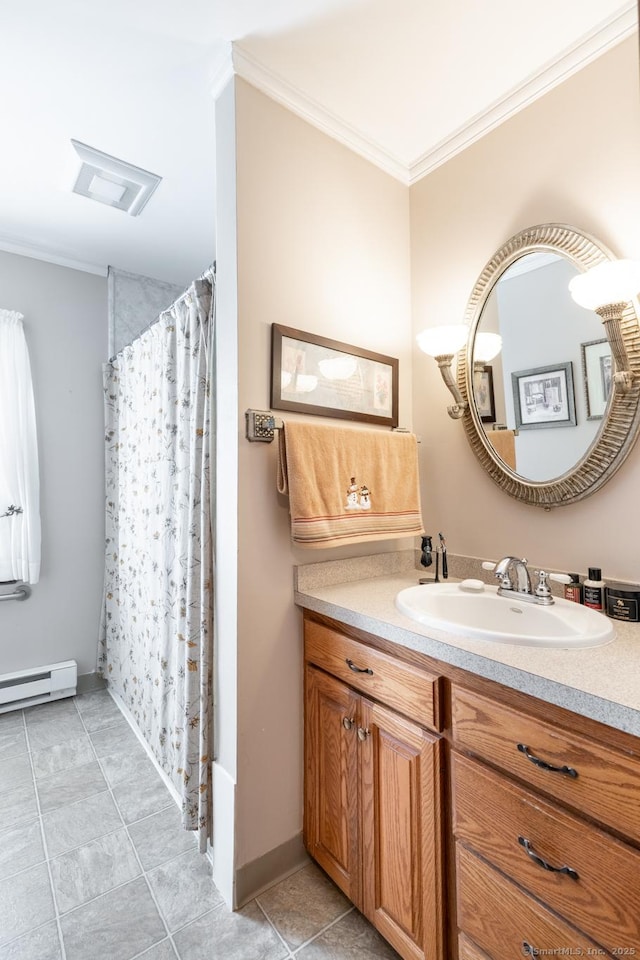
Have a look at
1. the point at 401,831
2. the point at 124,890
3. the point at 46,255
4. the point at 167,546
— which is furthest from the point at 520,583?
the point at 46,255

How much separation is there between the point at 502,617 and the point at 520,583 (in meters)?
0.12

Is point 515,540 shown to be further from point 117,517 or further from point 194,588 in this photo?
point 117,517

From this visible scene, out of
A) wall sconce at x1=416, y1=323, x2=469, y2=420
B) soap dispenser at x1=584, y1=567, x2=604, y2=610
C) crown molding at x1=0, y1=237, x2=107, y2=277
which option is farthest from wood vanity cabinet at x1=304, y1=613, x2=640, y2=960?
crown molding at x1=0, y1=237, x2=107, y2=277

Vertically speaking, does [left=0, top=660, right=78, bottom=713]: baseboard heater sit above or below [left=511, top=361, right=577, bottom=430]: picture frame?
below

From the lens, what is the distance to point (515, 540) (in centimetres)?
148

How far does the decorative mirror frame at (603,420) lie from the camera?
120 cm

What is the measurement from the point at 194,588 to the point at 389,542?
2.52 ft

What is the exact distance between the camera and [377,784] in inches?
45.0

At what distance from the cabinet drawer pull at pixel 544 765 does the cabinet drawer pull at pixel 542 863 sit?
158 mm

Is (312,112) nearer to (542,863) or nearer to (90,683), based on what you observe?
(542,863)

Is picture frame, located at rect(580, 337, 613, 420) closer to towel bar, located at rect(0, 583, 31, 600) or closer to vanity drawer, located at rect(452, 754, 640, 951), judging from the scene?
vanity drawer, located at rect(452, 754, 640, 951)

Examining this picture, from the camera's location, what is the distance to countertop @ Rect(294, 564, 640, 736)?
0.71m

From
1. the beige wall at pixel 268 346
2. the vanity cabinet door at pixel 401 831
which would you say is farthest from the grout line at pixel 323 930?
the beige wall at pixel 268 346

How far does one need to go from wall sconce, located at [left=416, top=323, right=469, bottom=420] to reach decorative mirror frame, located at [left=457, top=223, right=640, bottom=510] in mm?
38
